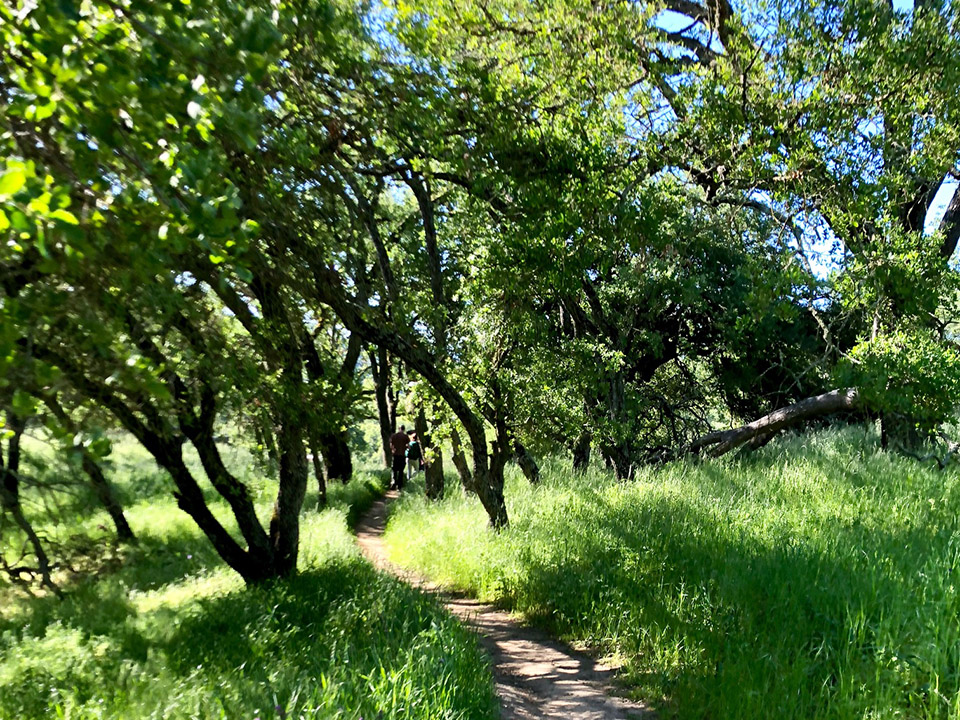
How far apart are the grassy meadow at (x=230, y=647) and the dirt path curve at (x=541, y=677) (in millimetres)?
498

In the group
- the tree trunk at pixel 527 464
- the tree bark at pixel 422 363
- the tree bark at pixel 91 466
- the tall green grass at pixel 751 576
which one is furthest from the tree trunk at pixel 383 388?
the tree bark at pixel 91 466

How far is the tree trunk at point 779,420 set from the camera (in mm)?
10962

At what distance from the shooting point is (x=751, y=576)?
5680mm

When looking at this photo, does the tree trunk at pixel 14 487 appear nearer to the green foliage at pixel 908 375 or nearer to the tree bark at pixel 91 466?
the tree bark at pixel 91 466

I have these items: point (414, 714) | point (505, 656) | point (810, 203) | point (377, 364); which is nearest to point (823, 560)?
point (505, 656)

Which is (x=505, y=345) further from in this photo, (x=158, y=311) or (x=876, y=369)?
(x=158, y=311)

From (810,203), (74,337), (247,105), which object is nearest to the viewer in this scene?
(247,105)

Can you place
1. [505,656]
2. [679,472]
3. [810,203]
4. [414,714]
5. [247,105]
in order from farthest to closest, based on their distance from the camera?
1. [679,472]
2. [810,203]
3. [505,656]
4. [414,714]
5. [247,105]

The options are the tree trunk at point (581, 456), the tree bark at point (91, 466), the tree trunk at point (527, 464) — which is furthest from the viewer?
the tree trunk at point (581, 456)

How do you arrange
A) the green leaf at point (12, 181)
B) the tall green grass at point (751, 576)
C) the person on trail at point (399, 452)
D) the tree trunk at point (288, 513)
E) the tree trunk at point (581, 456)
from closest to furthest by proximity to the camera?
the green leaf at point (12, 181) → the tall green grass at point (751, 576) → the tree trunk at point (288, 513) → the tree trunk at point (581, 456) → the person on trail at point (399, 452)

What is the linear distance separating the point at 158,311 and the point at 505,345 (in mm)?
6863

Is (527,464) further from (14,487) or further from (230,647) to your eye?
(14,487)

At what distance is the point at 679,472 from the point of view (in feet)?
33.7

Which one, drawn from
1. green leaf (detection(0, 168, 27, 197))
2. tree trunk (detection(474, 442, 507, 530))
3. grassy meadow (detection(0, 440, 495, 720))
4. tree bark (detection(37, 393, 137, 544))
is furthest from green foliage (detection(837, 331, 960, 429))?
green leaf (detection(0, 168, 27, 197))
